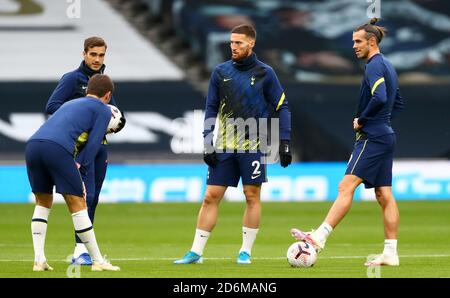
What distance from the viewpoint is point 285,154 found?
39.4 feet

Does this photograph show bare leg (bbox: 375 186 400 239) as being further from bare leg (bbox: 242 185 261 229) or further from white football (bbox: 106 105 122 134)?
white football (bbox: 106 105 122 134)

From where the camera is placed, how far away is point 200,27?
3019 centimetres

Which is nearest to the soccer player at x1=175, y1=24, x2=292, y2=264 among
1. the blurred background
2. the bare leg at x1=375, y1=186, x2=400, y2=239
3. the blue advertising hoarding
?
the bare leg at x1=375, y1=186, x2=400, y2=239

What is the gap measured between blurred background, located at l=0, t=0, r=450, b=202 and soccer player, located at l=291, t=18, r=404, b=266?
1255cm

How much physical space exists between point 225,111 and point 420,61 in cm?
1875

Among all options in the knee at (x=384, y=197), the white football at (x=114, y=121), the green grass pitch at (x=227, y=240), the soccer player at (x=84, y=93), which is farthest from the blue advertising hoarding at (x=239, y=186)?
the white football at (x=114, y=121)

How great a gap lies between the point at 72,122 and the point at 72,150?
247 millimetres

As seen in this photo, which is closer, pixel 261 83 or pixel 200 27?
pixel 261 83

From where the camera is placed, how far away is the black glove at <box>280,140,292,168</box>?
12.0 m

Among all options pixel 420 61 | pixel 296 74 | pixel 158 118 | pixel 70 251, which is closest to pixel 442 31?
pixel 420 61

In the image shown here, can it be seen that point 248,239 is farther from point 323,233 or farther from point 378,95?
point 378,95

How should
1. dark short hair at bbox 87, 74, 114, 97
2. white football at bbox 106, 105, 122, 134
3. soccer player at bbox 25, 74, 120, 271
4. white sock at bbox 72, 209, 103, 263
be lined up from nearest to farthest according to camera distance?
soccer player at bbox 25, 74, 120, 271 → white sock at bbox 72, 209, 103, 263 → dark short hair at bbox 87, 74, 114, 97 → white football at bbox 106, 105, 122, 134

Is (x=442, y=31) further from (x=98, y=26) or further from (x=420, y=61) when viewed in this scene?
(x=98, y=26)
